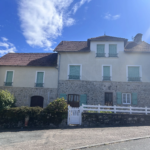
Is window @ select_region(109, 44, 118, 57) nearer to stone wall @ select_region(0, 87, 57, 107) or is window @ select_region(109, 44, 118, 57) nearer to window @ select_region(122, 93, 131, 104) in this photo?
window @ select_region(122, 93, 131, 104)

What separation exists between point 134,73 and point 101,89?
3.64m

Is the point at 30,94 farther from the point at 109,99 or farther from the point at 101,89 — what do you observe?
the point at 109,99

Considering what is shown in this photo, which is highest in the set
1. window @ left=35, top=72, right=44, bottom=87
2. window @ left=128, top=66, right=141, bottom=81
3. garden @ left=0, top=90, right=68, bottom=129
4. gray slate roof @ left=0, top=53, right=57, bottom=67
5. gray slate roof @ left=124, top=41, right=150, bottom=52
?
gray slate roof @ left=124, top=41, right=150, bottom=52

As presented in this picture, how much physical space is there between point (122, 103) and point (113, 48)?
5505 millimetres

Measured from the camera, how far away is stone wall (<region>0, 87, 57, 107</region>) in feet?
50.4

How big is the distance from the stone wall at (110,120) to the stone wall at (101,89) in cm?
414

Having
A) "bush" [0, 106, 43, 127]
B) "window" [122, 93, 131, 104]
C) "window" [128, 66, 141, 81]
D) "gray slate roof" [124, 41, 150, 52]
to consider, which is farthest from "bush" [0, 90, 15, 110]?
"gray slate roof" [124, 41, 150, 52]

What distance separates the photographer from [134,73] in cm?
1505

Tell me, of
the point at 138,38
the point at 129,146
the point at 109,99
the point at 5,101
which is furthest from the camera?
the point at 138,38

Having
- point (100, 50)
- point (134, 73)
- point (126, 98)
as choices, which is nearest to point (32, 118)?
point (126, 98)

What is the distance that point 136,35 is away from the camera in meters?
17.8

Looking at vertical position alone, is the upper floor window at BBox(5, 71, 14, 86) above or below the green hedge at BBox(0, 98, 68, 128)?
above

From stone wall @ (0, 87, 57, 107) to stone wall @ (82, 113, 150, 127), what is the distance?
588cm

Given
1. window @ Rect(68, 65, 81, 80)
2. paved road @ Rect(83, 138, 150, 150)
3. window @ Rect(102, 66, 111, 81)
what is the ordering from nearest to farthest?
paved road @ Rect(83, 138, 150, 150) < window @ Rect(102, 66, 111, 81) < window @ Rect(68, 65, 81, 80)
